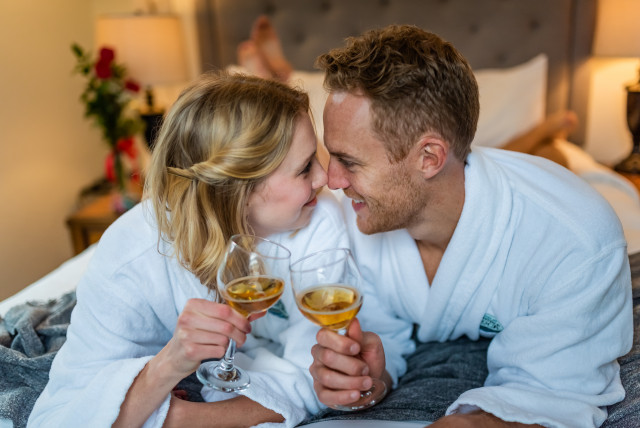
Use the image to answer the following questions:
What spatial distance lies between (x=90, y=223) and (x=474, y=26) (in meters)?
2.17

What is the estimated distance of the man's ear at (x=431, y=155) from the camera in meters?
1.33

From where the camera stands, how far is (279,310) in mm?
1482

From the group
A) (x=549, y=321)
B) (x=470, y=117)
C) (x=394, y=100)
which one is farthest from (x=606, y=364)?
(x=394, y=100)

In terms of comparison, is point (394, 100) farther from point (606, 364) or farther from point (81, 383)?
point (81, 383)

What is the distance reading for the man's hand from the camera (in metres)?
A: 1.11

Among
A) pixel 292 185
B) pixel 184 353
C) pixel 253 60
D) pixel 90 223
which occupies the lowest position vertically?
pixel 90 223

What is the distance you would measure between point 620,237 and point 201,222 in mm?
928

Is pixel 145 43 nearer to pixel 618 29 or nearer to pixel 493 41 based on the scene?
pixel 493 41

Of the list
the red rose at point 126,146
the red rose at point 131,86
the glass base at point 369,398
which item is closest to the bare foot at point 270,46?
the red rose at point 131,86

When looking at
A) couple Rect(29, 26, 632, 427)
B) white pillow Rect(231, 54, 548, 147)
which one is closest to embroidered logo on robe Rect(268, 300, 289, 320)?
couple Rect(29, 26, 632, 427)

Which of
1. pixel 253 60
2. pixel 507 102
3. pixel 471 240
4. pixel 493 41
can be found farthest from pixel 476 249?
pixel 253 60

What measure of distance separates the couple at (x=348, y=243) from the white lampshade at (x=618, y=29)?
1.39 meters

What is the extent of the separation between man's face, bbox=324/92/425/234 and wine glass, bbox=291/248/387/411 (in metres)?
0.40

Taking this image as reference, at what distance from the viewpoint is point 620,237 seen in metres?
1.25
